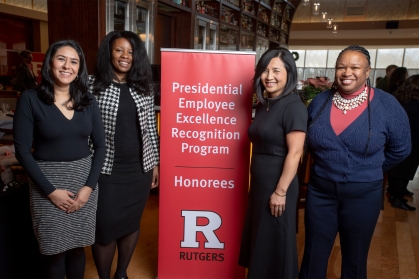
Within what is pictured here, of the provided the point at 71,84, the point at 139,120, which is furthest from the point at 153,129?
the point at 71,84

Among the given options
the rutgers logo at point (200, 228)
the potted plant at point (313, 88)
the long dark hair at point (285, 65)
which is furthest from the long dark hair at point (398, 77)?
the rutgers logo at point (200, 228)

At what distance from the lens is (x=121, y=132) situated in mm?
2092

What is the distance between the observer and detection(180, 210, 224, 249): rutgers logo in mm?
2408

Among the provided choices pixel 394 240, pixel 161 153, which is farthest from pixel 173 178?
pixel 394 240

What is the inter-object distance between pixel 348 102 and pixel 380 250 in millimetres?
1912

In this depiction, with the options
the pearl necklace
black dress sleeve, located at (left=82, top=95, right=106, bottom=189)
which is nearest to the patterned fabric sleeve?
black dress sleeve, located at (left=82, top=95, right=106, bottom=189)

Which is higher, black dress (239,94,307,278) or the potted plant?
the potted plant

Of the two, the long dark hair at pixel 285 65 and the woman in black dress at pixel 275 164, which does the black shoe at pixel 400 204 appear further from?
the long dark hair at pixel 285 65

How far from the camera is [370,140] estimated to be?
5.87 feet

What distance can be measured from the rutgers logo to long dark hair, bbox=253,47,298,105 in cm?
89

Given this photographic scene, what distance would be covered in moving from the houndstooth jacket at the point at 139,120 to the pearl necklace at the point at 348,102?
1078mm

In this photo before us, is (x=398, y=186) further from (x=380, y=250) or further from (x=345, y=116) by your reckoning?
(x=345, y=116)

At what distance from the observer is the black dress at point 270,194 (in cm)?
187

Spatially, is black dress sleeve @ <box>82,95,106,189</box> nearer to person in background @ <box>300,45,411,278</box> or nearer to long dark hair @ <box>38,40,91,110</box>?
long dark hair @ <box>38,40,91,110</box>
